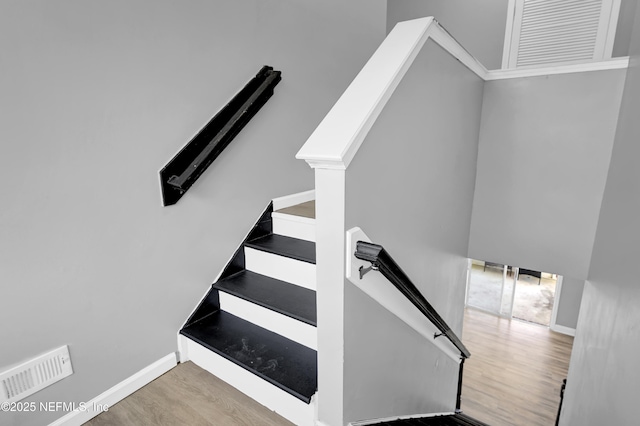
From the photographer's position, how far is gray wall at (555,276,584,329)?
6184 millimetres

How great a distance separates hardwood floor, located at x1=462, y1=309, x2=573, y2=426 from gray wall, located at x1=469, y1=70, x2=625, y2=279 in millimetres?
3352

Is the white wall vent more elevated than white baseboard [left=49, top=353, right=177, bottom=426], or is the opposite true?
the white wall vent

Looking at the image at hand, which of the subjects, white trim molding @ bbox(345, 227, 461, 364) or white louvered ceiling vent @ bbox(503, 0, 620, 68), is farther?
white louvered ceiling vent @ bbox(503, 0, 620, 68)

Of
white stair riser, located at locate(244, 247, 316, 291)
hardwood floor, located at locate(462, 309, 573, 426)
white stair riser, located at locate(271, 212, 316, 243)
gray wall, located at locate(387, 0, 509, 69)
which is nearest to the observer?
white stair riser, located at locate(244, 247, 316, 291)

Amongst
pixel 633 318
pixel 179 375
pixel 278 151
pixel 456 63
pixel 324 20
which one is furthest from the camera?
pixel 324 20

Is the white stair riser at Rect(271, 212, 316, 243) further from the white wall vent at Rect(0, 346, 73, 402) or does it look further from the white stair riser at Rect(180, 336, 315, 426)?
the white wall vent at Rect(0, 346, 73, 402)

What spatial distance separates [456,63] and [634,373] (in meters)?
1.63

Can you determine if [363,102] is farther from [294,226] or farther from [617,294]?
[617,294]

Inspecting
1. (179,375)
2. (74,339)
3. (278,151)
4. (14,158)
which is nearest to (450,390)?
(179,375)

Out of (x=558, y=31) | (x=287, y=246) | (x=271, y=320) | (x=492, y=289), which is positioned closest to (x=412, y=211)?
(x=287, y=246)

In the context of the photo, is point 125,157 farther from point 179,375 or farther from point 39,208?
point 179,375

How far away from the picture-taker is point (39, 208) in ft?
3.99

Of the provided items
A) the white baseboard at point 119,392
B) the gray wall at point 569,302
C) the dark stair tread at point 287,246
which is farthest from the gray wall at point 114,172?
the gray wall at point 569,302

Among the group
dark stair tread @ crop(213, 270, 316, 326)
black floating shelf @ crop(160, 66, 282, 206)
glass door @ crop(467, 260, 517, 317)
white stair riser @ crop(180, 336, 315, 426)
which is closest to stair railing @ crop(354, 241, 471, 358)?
dark stair tread @ crop(213, 270, 316, 326)
